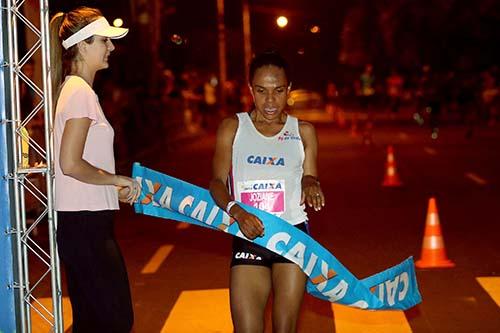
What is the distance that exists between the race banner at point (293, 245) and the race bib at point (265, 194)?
114mm

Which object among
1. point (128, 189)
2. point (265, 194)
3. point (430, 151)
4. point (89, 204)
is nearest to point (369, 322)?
point (265, 194)

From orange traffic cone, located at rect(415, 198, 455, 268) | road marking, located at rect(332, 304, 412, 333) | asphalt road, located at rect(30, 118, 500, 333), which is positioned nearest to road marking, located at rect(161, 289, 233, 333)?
asphalt road, located at rect(30, 118, 500, 333)

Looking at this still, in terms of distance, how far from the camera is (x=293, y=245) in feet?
19.0

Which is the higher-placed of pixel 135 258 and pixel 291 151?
pixel 291 151

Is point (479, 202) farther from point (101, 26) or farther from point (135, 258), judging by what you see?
point (101, 26)

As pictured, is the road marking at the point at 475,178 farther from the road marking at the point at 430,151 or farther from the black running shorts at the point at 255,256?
the black running shorts at the point at 255,256

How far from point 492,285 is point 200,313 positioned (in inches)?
106

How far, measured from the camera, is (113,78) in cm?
Result: 3247

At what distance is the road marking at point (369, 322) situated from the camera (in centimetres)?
841

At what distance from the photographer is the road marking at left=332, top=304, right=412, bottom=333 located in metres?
8.41

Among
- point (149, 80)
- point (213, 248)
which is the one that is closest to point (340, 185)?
point (213, 248)

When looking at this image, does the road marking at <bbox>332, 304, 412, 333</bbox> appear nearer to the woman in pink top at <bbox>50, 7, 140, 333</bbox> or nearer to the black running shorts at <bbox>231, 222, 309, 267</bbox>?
the black running shorts at <bbox>231, 222, 309, 267</bbox>

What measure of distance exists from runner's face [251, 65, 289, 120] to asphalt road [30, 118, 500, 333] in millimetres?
2889

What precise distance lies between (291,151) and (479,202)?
1106cm
